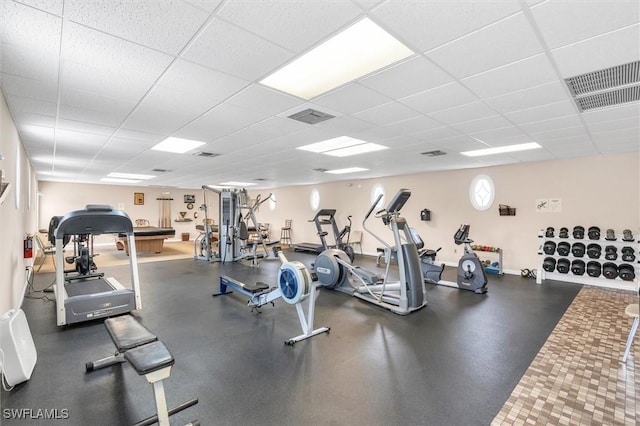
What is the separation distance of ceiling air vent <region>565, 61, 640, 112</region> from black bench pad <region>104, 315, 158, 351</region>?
375 centimetres

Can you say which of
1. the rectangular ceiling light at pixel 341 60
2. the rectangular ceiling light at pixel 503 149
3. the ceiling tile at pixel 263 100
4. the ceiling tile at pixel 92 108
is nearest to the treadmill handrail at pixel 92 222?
the ceiling tile at pixel 92 108

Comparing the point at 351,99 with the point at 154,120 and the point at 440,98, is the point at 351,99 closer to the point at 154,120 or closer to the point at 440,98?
the point at 440,98

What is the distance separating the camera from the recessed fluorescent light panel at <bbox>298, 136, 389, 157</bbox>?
4.55m

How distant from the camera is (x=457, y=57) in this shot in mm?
2076

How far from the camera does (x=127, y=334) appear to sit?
202 centimetres

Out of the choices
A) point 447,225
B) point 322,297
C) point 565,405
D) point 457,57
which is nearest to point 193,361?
point 322,297

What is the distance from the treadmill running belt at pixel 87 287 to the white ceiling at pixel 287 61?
7.83 feet

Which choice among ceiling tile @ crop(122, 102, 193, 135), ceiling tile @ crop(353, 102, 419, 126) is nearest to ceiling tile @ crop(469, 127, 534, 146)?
ceiling tile @ crop(353, 102, 419, 126)

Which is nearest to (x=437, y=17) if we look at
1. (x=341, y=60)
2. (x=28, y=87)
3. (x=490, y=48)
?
(x=490, y=48)

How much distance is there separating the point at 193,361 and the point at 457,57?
130 inches

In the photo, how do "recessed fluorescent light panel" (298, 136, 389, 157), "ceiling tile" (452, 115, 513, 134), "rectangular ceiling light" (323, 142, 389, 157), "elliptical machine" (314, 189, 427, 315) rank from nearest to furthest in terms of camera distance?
1. "ceiling tile" (452, 115, 513, 134)
2. "elliptical machine" (314, 189, 427, 315)
3. "recessed fluorescent light panel" (298, 136, 389, 157)
4. "rectangular ceiling light" (323, 142, 389, 157)

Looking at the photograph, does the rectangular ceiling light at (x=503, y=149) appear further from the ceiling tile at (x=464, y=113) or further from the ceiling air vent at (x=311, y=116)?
the ceiling air vent at (x=311, y=116)

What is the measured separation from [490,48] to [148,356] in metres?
2.85

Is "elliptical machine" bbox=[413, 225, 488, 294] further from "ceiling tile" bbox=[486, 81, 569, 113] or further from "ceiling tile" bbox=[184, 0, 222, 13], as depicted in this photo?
"ceiling tile" bbox=[184, 0, 222, 13]
